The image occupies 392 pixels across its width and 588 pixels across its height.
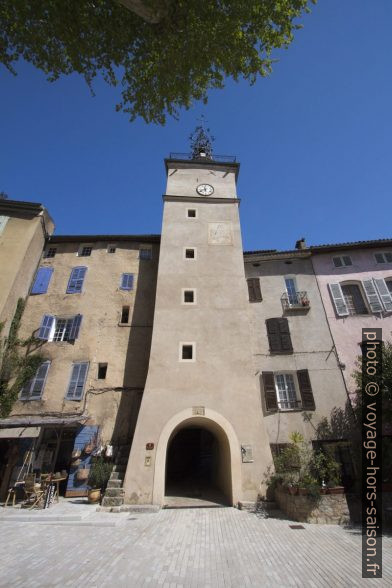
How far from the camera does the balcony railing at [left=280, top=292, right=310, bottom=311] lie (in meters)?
16.6

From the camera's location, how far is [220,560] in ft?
20.9

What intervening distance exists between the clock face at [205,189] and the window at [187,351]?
12.0 meters

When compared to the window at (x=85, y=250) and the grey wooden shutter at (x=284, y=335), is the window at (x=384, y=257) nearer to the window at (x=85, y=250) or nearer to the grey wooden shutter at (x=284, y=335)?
the grey wooden shutter at (x=284, y=335)

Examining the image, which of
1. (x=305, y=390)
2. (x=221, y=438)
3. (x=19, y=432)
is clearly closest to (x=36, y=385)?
(x=19, y=432)

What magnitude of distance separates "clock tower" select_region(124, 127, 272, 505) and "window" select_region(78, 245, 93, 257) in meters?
5.67

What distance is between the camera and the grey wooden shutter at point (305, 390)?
13.9m

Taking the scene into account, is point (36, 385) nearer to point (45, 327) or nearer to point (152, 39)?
point (45, 327)

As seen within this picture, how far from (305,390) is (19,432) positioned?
1341 cm

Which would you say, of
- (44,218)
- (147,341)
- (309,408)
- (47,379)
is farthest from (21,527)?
(44,218)

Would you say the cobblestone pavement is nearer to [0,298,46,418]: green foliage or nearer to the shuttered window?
[0,298,46,418]: green foliage

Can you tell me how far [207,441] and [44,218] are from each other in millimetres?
18716

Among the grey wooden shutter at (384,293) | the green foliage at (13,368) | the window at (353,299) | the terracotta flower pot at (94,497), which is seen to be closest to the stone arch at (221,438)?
the terracotta flower pot at (94,497)

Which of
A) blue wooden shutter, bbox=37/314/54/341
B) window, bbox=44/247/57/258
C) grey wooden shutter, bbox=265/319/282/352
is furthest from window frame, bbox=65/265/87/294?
grey wooden shutter, bbox=265/319/282/352

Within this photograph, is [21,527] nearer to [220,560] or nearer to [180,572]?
[180,572]
